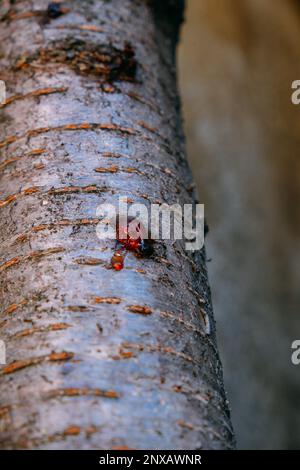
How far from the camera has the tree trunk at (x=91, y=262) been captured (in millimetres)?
627

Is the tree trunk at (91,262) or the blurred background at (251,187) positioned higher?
the blurred background at (251,187)

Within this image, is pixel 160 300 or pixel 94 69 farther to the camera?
pixel 94 69

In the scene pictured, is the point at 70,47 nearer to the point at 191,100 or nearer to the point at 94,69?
the point at 94,69

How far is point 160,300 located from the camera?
2.42 ft

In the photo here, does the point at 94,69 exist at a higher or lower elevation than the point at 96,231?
higher

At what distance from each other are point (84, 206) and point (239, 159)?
154cm

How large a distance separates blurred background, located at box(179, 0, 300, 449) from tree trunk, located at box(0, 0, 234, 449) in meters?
1.06

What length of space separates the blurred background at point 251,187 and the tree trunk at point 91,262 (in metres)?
1.06

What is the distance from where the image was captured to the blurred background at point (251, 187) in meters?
1.93

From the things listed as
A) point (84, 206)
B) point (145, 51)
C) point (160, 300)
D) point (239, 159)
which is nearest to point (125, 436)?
point (160, 300)

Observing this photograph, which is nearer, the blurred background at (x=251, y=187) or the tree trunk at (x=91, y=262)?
the tree trunk at (x=91, y=262)

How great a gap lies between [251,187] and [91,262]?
5.13ft

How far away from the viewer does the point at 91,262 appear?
2.40ft
